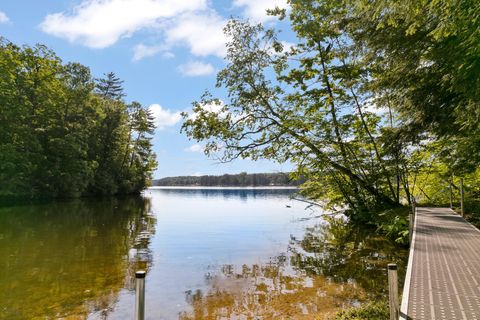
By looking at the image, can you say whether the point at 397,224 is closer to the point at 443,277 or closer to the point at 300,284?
the point at 300,284

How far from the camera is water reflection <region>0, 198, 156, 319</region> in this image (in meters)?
7.25

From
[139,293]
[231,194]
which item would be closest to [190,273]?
[139,293]

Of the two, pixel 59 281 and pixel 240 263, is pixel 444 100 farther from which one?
pixel 59 281

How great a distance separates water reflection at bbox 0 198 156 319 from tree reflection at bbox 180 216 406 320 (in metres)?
2.23

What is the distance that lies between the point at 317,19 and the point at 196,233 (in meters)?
12.2

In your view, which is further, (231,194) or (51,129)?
(231,194)

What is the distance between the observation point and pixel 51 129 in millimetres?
40281

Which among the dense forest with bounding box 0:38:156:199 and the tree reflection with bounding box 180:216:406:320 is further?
the dense forest with bounding box 0:38:156:199

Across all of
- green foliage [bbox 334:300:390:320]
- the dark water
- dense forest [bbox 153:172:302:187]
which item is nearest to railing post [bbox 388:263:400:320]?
green foliage [bbox 334:300:390:320]

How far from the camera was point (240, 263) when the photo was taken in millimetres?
11562

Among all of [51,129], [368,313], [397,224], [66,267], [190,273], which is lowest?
[190,273]

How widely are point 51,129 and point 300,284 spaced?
3987 centimetres

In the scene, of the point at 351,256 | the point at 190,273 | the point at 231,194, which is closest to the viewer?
the point at 190,273

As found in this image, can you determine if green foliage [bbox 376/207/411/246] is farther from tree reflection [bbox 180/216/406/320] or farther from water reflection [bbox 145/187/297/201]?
water reflection [bbox 145/187/297/201]
